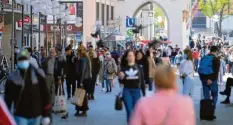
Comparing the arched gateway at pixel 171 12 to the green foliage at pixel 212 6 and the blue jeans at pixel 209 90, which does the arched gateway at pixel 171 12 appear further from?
the blue jeans at pixel 209 90

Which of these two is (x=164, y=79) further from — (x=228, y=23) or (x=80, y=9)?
(x=228, y=23)

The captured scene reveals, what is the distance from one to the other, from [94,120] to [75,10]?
48.6 metres

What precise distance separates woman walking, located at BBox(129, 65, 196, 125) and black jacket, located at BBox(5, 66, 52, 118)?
3.43 metres

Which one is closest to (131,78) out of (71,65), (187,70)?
(187,70)

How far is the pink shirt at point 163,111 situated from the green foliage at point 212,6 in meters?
84.7

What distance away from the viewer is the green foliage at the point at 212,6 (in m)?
91.6

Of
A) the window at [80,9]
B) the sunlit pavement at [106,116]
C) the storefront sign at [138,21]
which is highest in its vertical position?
the window at [80,9]

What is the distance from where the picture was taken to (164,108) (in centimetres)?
649

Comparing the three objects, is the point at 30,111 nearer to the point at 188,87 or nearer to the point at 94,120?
the point at 94,120

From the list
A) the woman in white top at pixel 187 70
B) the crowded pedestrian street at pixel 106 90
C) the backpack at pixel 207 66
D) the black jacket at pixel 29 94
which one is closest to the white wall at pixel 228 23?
the crowded pedestrian street at pixel 106 90

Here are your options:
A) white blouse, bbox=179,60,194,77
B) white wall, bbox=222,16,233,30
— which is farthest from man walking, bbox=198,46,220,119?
white wall, bbox=222,16,233,30

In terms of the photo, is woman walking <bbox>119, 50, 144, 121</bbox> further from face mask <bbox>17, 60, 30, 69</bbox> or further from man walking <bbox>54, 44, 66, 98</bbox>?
man walking <bbox>54, 44, 66, 98</bbox>

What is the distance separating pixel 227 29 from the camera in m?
107

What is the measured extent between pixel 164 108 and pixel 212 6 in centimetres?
8866
